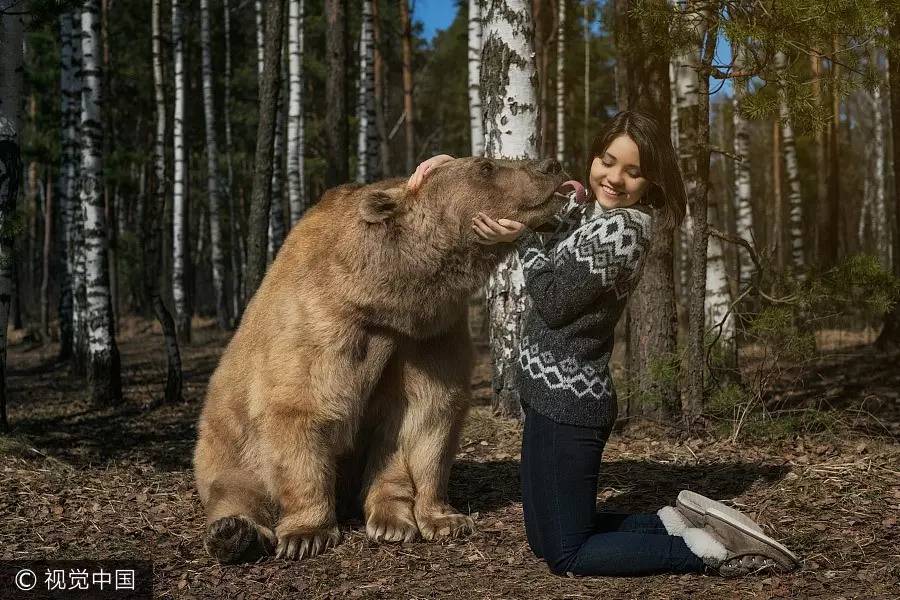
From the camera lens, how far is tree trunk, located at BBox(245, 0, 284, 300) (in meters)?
8.57

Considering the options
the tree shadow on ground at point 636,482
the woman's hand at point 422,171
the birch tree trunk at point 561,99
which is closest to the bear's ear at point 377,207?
the woman's hand at point 422,171

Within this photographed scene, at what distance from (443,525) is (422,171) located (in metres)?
1.66

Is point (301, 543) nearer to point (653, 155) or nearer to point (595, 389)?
point (595, 389)

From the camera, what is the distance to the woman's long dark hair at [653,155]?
11.5 ft

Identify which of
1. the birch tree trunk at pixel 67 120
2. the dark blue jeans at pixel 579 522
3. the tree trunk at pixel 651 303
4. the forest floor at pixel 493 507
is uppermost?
the birch tree trunk at pixel 67 120

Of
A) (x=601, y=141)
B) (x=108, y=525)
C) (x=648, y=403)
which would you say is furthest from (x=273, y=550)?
(x=648, y=403)

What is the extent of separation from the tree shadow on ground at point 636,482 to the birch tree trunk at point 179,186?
10.3 metres

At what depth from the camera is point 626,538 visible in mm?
3463

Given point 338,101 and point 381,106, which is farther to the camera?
point 381,106

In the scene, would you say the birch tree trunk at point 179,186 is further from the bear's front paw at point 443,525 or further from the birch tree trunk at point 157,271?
the bear's front paw at point 443,525

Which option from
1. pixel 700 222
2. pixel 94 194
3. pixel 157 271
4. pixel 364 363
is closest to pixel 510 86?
pixel 700 222

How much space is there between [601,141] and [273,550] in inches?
91.1

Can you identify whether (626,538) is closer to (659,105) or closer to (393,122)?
(659,105)

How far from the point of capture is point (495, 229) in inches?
142
